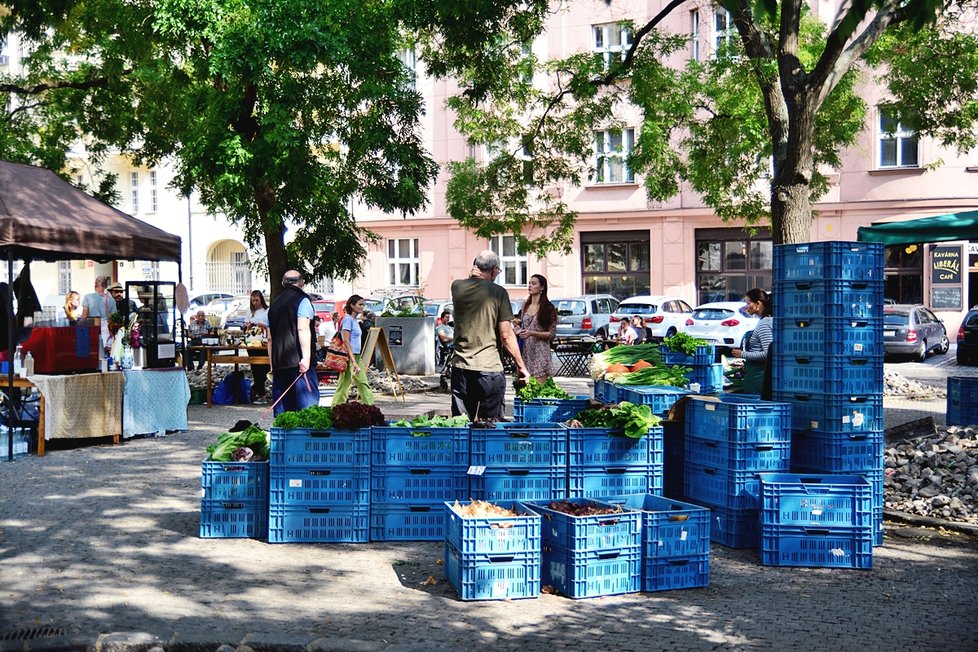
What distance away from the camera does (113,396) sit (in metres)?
13.7

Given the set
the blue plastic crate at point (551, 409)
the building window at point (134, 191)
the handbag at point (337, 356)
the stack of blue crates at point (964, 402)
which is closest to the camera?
the blue plastic crate at point (551, 409)

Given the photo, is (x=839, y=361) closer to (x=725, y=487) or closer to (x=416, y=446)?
(x=725, y=487)

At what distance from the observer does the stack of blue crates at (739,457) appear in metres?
8.16

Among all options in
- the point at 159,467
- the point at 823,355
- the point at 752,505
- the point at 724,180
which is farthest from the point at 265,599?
the point at 724,180

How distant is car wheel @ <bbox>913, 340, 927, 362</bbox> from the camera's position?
2816cm

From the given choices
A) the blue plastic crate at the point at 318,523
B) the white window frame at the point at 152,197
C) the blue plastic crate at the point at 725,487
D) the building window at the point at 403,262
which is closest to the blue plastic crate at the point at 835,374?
the blue plastic crate at the point at 725,487

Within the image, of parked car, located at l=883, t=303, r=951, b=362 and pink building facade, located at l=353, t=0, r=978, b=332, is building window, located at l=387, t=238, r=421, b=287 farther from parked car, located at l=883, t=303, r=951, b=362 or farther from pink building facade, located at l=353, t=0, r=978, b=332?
parked car, located at l=883, t=303, r=951, b=362

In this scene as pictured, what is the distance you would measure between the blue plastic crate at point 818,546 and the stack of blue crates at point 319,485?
2.97 m

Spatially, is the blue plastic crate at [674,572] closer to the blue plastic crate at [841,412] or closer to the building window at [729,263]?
the blue plastic crate at [841,412]

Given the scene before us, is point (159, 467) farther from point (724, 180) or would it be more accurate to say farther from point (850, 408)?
point (724, 180)

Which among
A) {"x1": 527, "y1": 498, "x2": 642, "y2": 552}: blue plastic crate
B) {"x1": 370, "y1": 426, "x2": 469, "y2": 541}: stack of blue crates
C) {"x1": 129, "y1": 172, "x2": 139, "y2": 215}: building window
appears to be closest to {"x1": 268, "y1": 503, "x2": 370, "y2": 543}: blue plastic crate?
{"x1": 370, "y1": 426, "x2": 469, "y2": 541}: stack of blue crates

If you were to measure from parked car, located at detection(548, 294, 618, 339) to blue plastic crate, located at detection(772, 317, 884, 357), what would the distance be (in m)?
23.9

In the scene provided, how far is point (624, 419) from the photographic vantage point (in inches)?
326

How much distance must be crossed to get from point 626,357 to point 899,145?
26701 mm
